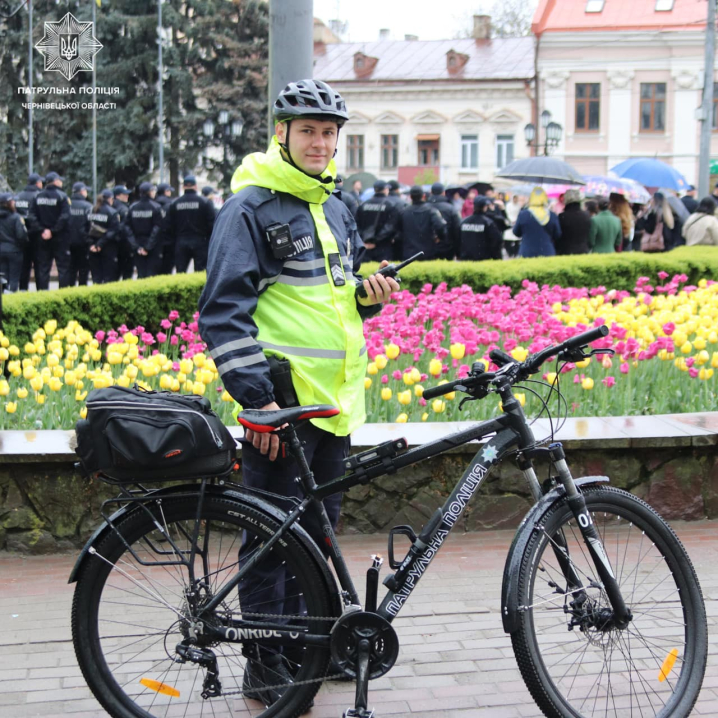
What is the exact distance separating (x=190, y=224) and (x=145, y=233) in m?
1.36

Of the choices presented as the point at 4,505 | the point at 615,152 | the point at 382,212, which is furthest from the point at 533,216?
the point at 615,152

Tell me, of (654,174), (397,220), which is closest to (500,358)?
(397,220)

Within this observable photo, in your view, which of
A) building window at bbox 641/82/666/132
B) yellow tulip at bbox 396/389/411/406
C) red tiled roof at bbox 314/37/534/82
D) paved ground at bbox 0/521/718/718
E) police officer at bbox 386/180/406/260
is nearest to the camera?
paved ground at bbox 0/521/718/718

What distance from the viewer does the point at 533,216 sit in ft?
46.0

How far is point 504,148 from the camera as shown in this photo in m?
50.9

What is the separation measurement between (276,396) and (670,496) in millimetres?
2825

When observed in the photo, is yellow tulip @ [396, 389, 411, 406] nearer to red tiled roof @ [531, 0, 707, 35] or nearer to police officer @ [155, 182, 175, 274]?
police officer @ [155, 182, 175, 274]

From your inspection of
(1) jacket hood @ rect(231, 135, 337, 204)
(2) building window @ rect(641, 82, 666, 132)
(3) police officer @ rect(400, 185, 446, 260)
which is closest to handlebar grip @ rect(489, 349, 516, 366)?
(1) jacket hood @ rect(231, 135, 337, 204)

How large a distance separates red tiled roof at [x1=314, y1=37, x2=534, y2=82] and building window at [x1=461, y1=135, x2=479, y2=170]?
2.76 metres

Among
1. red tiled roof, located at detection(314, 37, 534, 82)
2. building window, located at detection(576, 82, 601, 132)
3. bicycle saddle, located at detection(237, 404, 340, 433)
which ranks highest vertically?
red tiled roof, located at detection(314, 37, 534, 82)

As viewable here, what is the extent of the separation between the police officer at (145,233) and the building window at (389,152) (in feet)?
118

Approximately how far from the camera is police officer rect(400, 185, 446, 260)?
1448 centimetres

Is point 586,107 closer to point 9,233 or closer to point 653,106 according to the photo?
point 653,106

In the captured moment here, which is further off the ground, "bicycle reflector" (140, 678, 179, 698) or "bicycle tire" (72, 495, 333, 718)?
"bicycle tire" (72, 495, 333, 718)
